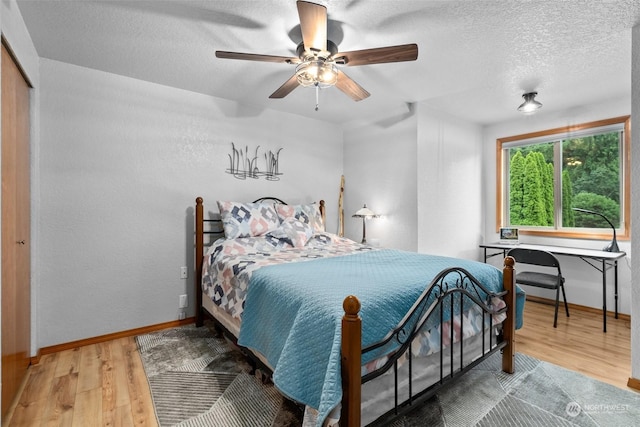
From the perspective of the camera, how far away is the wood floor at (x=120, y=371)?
1799 millimetres

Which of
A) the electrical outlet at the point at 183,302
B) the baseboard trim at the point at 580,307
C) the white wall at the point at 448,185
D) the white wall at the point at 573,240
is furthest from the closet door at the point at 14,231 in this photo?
the baseboard trim at the point at 580,307

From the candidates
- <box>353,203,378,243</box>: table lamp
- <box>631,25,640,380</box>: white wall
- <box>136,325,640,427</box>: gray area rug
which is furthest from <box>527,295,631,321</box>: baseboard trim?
<box>353,203,378,243</box>: table lamp

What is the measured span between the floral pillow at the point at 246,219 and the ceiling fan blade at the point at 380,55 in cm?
175

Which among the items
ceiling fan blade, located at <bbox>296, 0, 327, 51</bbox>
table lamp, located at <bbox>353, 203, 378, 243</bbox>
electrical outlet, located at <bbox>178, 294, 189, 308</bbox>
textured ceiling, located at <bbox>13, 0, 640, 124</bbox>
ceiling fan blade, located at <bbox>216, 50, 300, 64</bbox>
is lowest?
electrical outlet, located at <bbox>178, 294, 189, 308</bbox>

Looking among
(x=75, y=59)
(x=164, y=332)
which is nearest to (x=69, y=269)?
(x=164, y=332)

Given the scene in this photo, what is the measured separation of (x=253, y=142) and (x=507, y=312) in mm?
2998

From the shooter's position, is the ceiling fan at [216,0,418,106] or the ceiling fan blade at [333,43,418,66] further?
the ceiling fan blade at [333,43,418,66]

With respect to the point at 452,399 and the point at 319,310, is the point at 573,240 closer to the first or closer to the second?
the point at 452,399

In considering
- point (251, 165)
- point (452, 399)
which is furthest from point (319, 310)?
point (251, 165)

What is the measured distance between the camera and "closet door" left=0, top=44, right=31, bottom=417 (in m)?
1.78

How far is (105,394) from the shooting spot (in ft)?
6.55

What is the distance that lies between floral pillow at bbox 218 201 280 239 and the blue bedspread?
1.01 m

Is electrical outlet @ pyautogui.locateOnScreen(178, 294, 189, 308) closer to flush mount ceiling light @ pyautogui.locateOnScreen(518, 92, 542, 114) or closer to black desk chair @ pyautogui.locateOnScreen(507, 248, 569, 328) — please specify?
black desk chair @ pyautogui.locateOnScreen(507, 248, 569, 328)

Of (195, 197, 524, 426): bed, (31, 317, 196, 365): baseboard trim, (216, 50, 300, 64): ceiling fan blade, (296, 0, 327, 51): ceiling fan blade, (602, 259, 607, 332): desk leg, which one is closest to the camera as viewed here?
(195, 197, 524, 426): bed
